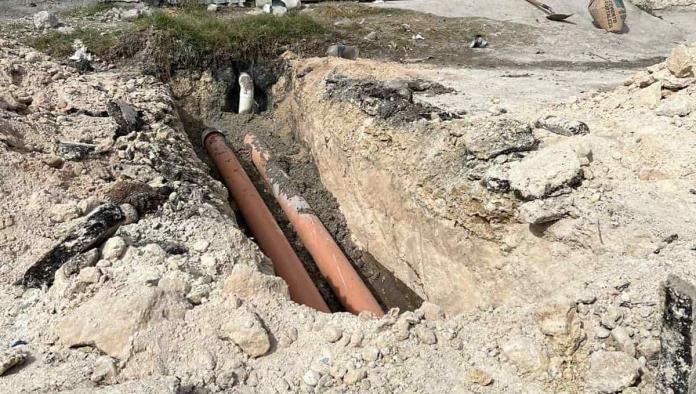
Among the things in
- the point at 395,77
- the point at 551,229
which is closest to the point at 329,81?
the point at 395,77

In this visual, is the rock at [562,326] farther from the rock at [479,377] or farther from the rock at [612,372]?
the rock at [479,377]

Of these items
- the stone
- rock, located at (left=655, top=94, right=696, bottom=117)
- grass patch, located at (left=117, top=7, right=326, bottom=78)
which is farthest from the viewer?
grass patch, located at (left=117, top=7, right=326, bottom=78)

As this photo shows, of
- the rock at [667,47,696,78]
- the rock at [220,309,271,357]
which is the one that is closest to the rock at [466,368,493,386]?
the rock at [220,309,271,357]

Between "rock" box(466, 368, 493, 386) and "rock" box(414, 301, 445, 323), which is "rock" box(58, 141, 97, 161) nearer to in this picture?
"rock" box(414, 301, 445, 323)

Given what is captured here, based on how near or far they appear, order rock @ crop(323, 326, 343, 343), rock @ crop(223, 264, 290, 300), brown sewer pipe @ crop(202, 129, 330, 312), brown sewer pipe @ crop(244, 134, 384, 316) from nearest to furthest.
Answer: rock @ crop(323, 326, 343, 343) < rock @ crop(223, 264, 290, 300) < brown sewer pipe @ crop(202, 129, 330, 312) < brown sewer pipe @ crop(244, 134, 384, 316)

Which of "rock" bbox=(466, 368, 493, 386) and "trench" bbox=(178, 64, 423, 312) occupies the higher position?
"rock" bbox=(466, 368, 493, 386)

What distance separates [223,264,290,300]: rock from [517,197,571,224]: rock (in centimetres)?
246

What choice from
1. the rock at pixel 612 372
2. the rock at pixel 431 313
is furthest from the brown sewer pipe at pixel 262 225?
the rock at pixel 612 372

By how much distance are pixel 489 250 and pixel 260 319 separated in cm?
281

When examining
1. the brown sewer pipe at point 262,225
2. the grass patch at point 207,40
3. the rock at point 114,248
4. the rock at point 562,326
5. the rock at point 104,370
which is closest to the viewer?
the rock at point 104,370

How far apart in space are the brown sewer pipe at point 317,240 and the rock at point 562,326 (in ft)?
7.37

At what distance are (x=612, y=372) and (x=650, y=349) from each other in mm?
343

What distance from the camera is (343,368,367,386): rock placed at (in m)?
3.60

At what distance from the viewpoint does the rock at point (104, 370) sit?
347 centimetres
